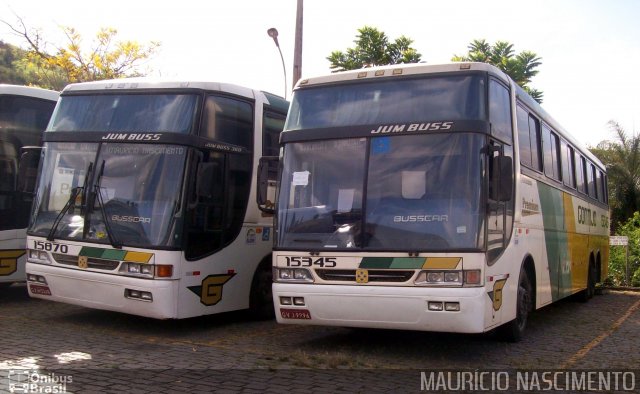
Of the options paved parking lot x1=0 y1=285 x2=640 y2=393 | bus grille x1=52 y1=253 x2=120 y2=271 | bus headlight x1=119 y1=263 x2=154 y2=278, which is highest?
bus grille x1=52 y1=253 x2=120 y2=271

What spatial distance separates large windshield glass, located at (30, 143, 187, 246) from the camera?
9023 millimetres

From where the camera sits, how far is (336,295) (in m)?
7.84

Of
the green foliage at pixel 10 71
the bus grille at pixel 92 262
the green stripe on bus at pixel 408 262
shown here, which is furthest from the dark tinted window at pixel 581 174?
the green foliage at pixel 10 71

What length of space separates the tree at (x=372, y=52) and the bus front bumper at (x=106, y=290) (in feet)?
56.5

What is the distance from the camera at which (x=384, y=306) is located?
7625 millimetres

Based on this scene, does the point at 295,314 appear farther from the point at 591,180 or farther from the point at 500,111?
the point at 591,180

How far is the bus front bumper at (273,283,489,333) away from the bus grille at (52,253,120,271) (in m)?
2.36

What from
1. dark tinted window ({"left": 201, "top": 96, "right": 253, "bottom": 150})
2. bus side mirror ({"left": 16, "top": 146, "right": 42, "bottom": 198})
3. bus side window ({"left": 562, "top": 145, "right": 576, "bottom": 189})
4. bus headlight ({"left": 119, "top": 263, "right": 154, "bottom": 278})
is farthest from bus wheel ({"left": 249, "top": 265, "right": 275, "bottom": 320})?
bus side window ({"left": 562, "top": 145, "right": 576, "bottom": 189})

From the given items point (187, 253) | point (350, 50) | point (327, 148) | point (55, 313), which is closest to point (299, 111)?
point (327, 148)

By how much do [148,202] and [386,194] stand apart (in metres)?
3.22

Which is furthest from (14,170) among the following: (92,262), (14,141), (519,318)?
(519,318)

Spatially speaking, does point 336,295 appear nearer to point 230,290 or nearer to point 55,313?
point 230,290

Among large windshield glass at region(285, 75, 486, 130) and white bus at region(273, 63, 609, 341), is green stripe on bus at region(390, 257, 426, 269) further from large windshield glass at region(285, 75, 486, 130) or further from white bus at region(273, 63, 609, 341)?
large windshield glass at region(285, 75, 486, 130)

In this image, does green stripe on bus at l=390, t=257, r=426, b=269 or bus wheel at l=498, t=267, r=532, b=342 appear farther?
bus wheel at l=498, t=267, r=532, b=342
